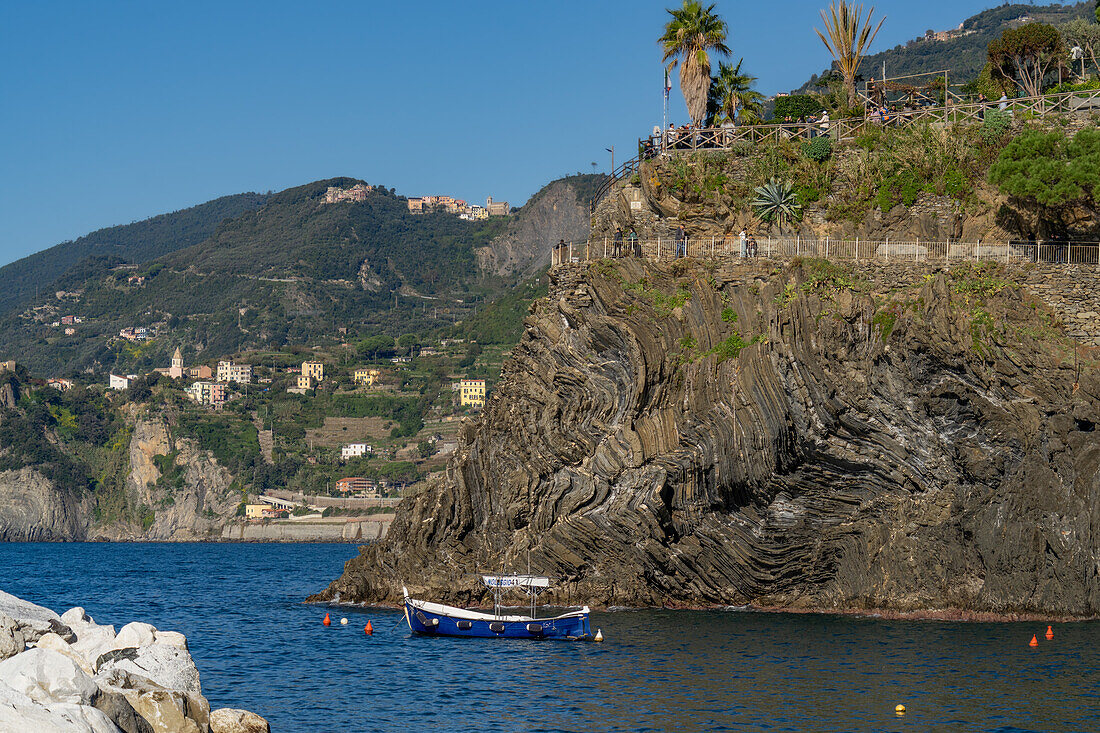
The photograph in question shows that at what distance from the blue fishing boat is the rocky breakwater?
18322 mm

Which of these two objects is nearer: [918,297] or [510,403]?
[918,297]

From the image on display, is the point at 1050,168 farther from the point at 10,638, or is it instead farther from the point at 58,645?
the point at 10,638

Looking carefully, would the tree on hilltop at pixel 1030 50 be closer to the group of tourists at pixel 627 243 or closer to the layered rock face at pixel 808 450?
the layered rock face at pixel 808 450

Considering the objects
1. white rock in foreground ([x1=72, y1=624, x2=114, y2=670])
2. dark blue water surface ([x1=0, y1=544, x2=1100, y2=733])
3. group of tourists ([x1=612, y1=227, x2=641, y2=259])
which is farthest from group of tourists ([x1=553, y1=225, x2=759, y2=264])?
white rock in foreground ([x1=72, y1=624, x2=114, y2=670])

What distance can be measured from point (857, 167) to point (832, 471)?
16.8 metres

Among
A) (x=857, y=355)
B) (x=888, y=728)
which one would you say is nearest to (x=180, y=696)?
(x=888, y=728)

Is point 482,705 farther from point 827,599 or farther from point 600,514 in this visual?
point 827,599

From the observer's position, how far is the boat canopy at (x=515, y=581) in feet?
167

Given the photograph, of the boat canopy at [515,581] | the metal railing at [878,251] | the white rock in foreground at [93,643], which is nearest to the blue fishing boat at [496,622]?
the boat canopy at [515,581]

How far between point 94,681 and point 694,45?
50826 millimetres

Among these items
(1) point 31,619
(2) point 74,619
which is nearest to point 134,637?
(1) point 31,619

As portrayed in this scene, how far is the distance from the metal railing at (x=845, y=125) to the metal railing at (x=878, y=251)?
752 cm

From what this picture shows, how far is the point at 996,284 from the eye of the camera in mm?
52969

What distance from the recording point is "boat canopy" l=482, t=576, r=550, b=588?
2002 inches
